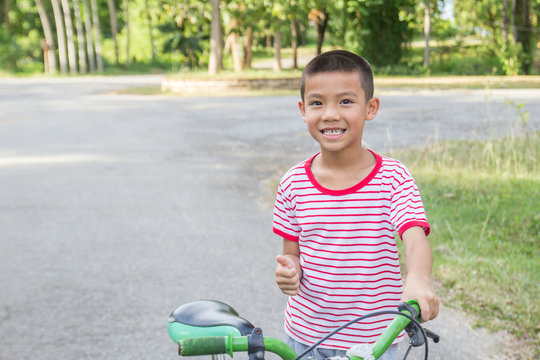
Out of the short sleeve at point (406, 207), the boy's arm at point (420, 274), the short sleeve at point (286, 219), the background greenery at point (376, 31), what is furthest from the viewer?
the background greenery at point (376, 31)

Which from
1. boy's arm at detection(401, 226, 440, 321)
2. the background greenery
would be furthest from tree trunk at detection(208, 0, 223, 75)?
boy's arm at detection(401, 226, 440, 321)

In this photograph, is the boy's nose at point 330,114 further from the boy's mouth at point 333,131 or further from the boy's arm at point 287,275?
the boy's arm at point 287,275

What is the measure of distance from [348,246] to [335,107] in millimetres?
423

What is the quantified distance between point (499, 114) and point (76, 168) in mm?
7556

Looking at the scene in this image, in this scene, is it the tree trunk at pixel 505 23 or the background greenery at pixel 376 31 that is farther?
the tree trunk at pixel 505 23

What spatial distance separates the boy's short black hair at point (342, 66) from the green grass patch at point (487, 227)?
7.62 ft

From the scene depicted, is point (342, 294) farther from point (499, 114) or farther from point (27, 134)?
point (27, 134)

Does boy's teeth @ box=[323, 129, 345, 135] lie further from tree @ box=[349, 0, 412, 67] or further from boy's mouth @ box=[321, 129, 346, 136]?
tree @ box=[349, 0, 412, 67]

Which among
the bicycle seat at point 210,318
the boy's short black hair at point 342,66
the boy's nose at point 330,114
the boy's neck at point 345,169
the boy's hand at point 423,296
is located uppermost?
the boy's short black hair at point 342,66

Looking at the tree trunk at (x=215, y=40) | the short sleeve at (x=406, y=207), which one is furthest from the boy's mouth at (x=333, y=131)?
the tree trunk at (x=215, y=40)

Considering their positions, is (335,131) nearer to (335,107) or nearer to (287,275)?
(335,107)

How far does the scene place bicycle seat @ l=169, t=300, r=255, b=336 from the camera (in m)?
1.26

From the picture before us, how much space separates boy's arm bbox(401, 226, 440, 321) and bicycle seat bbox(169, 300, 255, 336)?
1.25 feet

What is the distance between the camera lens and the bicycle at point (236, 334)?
1.14 m
